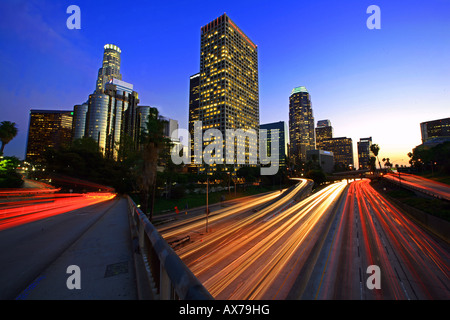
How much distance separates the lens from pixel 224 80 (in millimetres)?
159500

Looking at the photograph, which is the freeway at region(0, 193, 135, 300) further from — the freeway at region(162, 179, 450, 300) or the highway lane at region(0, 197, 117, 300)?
the freeway at region(162, 179, 450, 300)

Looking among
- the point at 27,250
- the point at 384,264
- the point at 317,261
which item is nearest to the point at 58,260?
the point at 27,250

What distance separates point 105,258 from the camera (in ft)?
19.4

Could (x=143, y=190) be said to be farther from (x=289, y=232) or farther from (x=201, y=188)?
(x=201, y=188)

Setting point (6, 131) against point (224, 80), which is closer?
point (6, 131)

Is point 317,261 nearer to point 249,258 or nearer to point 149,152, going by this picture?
point 249,258

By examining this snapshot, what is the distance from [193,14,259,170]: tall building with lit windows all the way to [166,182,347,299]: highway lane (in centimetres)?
13692

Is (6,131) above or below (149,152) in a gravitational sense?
above

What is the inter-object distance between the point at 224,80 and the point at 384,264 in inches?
6444

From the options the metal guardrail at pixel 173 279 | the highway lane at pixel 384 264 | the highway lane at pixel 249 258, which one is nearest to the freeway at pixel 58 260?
the metal guardrail at pixel 173 279

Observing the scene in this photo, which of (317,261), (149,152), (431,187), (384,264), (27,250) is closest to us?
(27,250)

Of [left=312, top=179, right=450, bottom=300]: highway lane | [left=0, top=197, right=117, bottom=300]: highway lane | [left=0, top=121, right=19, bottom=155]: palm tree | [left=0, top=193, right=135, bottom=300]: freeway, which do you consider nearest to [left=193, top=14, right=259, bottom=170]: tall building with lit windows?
[left=0, top=121, right=19, bottom=155]: palm tree

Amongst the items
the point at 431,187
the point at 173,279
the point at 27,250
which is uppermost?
the point at 173,279

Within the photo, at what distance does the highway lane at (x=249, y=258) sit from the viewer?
11633 mm
